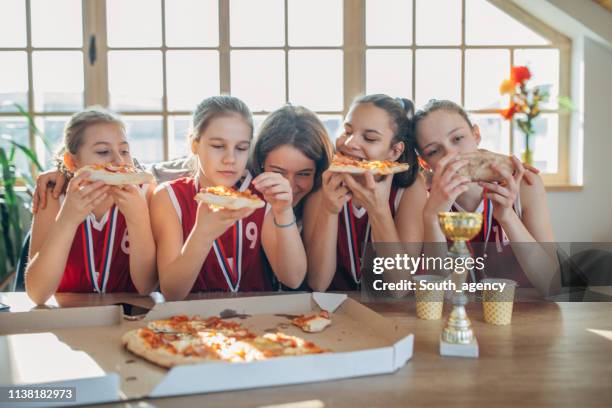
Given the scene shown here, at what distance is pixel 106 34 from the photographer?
426 centimetres

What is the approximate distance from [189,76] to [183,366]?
11.9ft

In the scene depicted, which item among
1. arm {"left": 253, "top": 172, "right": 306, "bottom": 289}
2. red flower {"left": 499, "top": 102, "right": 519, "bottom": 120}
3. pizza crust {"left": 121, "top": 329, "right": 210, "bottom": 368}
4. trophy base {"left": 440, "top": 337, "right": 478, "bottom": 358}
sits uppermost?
red flower {"left": 499, "top": 102, "right": 519, "bottom": 120}

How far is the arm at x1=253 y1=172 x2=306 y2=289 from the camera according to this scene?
1839 millimetres

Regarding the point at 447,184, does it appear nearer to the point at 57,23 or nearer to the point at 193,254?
the point at 193,254

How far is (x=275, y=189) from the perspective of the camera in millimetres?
1836

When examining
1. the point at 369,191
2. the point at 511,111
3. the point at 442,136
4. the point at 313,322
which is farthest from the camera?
the point at 511,111

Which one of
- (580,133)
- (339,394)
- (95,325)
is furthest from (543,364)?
(580,133)

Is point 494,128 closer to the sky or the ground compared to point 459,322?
closer to the sky

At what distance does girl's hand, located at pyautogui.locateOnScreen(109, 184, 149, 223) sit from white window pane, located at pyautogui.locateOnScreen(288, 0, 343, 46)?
270 centimetres

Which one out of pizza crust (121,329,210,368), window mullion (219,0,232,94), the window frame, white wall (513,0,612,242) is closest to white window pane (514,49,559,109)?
the window frame

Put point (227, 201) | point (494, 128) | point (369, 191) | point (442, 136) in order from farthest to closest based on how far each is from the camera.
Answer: point (494, 128), point (442, 136), point (369, 191), point (227, 201)

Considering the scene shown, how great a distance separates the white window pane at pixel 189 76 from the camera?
14.2ft

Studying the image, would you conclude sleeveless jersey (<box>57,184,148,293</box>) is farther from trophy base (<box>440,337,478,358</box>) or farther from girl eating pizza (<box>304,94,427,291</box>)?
trophy base (<box>440,337,478,358</box>)

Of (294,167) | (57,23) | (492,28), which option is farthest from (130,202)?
(492,28)
